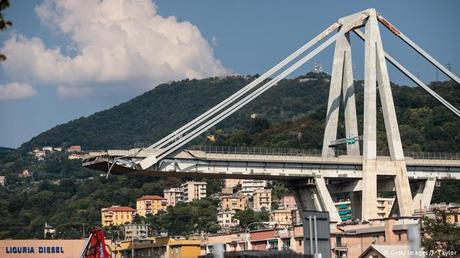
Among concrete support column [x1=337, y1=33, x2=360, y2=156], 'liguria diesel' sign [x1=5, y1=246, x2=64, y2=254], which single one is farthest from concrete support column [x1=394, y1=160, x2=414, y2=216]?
'liguria diesel' sign [x1=5, y1=246, x2=64, y2=254]

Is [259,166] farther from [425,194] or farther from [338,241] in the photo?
[425,194]

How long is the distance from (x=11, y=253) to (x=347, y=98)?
36.8 metres

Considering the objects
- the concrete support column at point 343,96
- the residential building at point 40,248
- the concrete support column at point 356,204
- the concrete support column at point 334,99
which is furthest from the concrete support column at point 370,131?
the residential building at point 40,248

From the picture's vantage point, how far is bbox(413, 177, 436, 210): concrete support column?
102875mm

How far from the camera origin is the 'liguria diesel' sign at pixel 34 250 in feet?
332

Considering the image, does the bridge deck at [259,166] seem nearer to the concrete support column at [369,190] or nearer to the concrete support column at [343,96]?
the concrete support column at [369,190]

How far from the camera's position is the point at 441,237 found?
198 ft

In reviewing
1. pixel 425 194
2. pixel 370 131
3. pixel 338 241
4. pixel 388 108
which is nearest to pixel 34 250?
pixel 370 131

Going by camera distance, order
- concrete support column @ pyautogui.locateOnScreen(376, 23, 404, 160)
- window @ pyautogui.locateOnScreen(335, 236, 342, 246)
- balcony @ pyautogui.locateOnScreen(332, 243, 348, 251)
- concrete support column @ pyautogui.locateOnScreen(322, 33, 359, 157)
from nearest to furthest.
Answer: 1. balcony @ pyautogui.locateOnScreen(332, 243, 348, 251)
2. window @ pyautogui.locateOnScreen(335, 236, 342, 246)
3. concrete support column @ pyautogui.locateOnScreen(376, 23, 404, 160)
4. concrete support column @ pyautogui.locateOnScreen(322, 33, 359, 157)

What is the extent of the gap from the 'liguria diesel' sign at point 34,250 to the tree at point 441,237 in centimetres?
4771

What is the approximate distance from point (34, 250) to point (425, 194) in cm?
4011

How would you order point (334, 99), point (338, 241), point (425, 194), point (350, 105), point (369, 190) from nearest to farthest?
1. point (338, 241)
2. point (369, 190)
3. point (334, 99)
4. point (350, 105)
5. point (425, 194)

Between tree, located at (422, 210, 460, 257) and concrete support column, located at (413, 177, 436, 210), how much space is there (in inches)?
1451

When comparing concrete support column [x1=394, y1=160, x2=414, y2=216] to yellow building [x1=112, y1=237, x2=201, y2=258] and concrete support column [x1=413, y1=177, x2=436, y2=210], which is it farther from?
yellow building [x1=112, y1=237, x2=201, y2=258]
